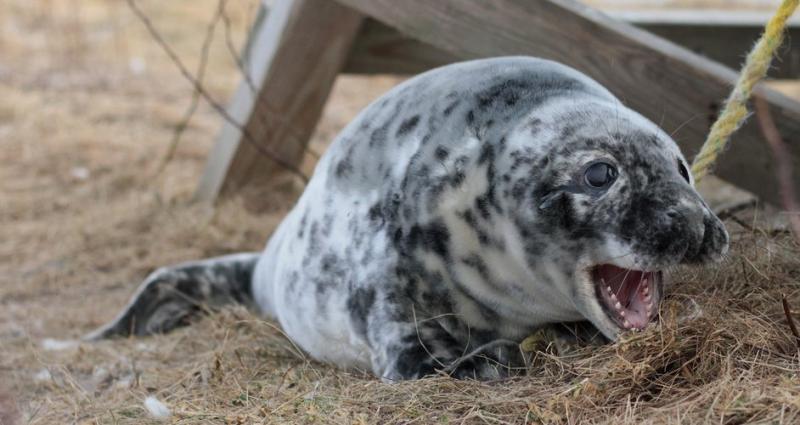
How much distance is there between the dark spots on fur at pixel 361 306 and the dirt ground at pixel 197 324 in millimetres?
137

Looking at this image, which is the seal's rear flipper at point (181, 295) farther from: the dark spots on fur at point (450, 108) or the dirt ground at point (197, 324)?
the dark spots on fur at point (450, 108)

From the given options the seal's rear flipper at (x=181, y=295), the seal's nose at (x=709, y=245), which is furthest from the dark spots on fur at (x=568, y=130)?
the seal's rear flipper at (x=181, y=295)

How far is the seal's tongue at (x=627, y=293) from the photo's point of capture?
105 inches

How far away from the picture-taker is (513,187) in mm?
2789

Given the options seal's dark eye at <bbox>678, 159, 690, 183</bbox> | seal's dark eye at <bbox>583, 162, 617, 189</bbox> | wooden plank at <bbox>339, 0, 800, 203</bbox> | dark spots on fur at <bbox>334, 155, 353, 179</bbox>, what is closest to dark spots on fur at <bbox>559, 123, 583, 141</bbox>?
seal's dark eye at <bbox>583, 162, 617, 189</bbox>

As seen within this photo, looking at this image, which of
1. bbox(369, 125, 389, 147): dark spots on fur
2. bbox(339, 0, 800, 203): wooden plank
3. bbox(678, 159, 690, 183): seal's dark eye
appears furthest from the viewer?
bbox(339, 0, 800, 203): wooden plank

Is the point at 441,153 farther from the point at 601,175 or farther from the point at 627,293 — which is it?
the point at 627,293

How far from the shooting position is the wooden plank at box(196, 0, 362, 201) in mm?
4699

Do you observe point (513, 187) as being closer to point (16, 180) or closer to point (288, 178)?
point (288, 178)

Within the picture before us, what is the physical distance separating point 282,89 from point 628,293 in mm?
2540

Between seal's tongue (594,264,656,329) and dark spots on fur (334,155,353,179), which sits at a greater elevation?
seal's tongue (594,264,656,329)

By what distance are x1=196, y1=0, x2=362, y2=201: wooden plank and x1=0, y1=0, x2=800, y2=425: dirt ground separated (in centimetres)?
16

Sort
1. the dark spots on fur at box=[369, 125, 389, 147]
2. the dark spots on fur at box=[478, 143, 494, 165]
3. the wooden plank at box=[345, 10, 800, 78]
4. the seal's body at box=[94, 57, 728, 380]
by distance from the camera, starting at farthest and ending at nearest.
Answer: the wooden plank at box=[345, 10, 800, 78]
the dark spots on fur at box=[369, 125, 389, 147]
the dark spots on fur at box=[478, 143, 494, 165]
the seal's body at box=[94, 57, 728, 380]

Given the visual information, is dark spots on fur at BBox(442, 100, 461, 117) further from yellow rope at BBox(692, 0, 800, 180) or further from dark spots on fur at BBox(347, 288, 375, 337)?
yellow rope at BBox(692, 0, 800, 180)
